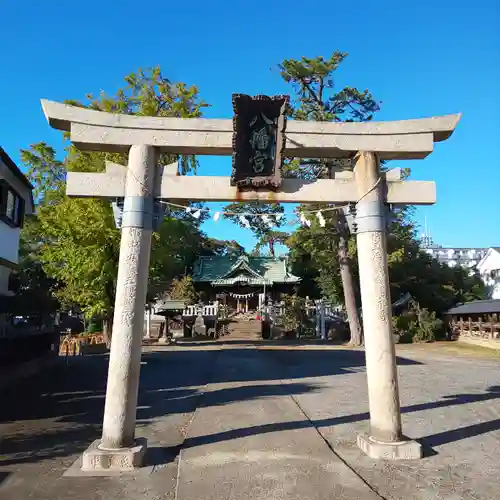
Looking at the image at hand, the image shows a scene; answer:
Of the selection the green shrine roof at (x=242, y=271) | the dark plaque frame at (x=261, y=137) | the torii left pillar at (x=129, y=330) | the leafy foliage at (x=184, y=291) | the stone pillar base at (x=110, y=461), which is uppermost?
the green shrine roof at (x=242, y=271)

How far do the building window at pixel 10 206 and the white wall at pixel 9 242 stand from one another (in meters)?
0.21

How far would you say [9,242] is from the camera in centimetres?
1582

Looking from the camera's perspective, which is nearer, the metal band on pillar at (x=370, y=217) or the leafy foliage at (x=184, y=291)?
the metal band on pillar at (x=370, y=217)

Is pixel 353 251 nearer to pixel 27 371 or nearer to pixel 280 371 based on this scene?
pixel 280 371

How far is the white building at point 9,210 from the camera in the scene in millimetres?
14477

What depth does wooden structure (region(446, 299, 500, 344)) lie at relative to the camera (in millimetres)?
25984

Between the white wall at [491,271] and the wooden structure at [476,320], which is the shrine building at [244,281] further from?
the white wall at [491,271]

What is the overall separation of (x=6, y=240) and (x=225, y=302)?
2426 cm

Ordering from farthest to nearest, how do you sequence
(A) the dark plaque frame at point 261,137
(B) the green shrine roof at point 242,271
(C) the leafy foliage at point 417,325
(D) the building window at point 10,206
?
1. (B) the green shrine roof at point 242,271
2. (C) the leafy foliage at point 417,325
3. (D) the building window at point 10,206
4. (A) the dark plaque frame at point 261,137

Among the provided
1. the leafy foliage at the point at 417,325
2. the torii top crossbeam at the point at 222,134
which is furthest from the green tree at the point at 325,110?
the torii top crossbeam at the point at 222,134

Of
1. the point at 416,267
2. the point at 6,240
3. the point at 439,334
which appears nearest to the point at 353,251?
the point at 416,267

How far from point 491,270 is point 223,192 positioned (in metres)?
44.7

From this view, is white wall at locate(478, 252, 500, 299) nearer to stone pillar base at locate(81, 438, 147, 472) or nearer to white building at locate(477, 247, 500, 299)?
white building at locate(477, 247, 500, 299)

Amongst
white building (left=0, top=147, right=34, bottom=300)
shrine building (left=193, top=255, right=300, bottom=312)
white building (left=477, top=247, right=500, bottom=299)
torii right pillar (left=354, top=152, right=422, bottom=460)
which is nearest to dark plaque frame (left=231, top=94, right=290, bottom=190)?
torii right pillar (left=354, top=152, right=422, bottom=460)
